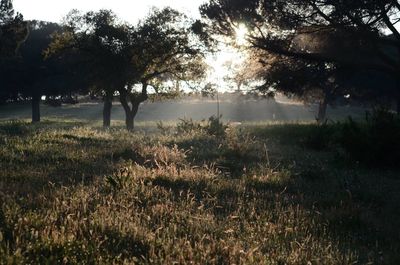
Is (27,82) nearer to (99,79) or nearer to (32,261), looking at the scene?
(99,79)

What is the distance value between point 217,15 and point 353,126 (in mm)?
9918

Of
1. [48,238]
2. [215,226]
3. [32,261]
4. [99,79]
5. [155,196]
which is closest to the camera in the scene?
[32,261]

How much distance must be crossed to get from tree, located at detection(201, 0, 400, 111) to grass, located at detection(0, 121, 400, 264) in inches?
394

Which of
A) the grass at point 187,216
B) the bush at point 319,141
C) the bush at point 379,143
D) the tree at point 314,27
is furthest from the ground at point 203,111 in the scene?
the grass at point 187,216

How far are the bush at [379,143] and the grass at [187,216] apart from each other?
1582 millimetres

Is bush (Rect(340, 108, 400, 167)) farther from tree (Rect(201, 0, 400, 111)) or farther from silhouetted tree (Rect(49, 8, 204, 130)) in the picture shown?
silhouetted tree (Rect(49, 8, 204, 130))

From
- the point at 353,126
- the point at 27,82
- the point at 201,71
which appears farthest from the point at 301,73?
the point at 27,82

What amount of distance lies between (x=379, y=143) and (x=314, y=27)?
30.0 ft

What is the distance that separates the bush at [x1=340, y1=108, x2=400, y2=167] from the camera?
38.1 feet

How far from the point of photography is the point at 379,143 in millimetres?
11609

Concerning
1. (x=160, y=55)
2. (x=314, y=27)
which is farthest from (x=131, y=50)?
(x=314, y=27)

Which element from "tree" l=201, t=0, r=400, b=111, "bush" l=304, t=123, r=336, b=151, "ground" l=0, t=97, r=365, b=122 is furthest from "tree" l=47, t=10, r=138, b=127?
"ground" l=0, t=97, r=365, b=122

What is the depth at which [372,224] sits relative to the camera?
604 centimetres

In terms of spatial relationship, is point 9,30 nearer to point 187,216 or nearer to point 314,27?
point 314,27
